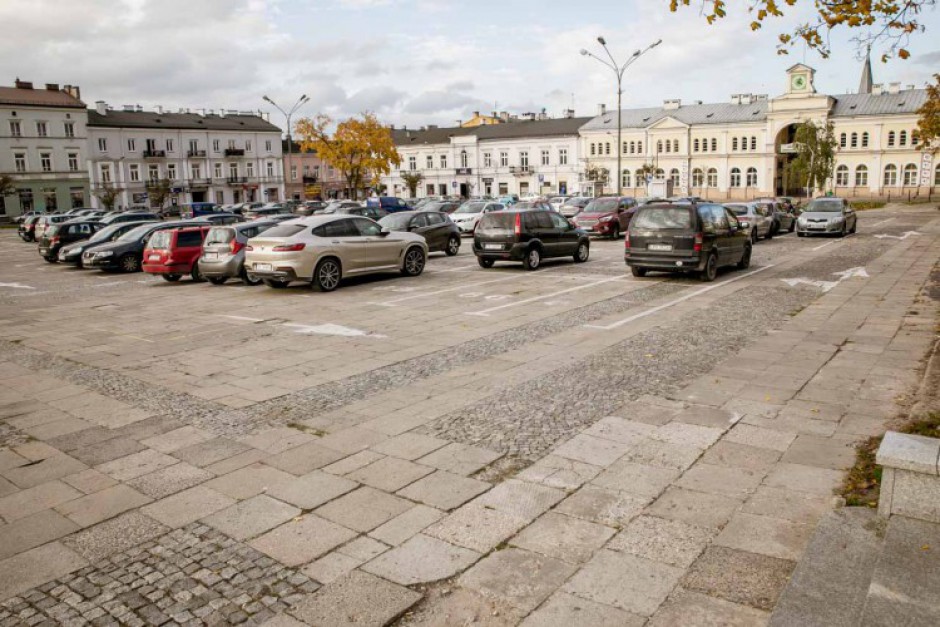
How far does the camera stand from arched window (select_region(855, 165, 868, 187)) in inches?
3236

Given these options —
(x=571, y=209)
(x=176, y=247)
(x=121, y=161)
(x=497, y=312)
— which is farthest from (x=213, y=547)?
(x=121, y=161)

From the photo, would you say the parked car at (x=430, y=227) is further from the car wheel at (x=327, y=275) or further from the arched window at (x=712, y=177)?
the arched window at (x=712, y=177)

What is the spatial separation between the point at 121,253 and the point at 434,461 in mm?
20496

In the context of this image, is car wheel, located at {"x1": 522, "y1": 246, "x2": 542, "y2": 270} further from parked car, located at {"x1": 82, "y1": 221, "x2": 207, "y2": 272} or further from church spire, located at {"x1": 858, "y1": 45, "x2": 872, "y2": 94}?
church spire, located at {"x1": 858, "y1": 45, "x2": 872, "y2": 94}

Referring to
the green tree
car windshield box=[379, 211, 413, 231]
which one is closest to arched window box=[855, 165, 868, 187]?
the green tree

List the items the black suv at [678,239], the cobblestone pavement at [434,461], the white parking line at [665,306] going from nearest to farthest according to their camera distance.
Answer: the cobblestone pavement at [434,461], the white parking line at [665,306], the black suv at [678,239]

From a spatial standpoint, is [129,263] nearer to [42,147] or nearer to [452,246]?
[452,246]

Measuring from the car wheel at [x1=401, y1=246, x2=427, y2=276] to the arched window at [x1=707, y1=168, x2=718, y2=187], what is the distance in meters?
79.5

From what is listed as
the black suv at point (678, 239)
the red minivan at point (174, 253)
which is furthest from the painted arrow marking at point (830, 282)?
the red minivan at point (174, 253)

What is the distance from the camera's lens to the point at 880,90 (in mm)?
86312

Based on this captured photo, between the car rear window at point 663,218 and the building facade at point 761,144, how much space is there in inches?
2735

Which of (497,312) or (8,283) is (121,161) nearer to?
(8,283)

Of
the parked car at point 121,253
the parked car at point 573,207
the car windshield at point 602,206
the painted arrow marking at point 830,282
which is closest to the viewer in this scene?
the painted arrow marking at point 830,282

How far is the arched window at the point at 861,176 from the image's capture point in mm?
82188
